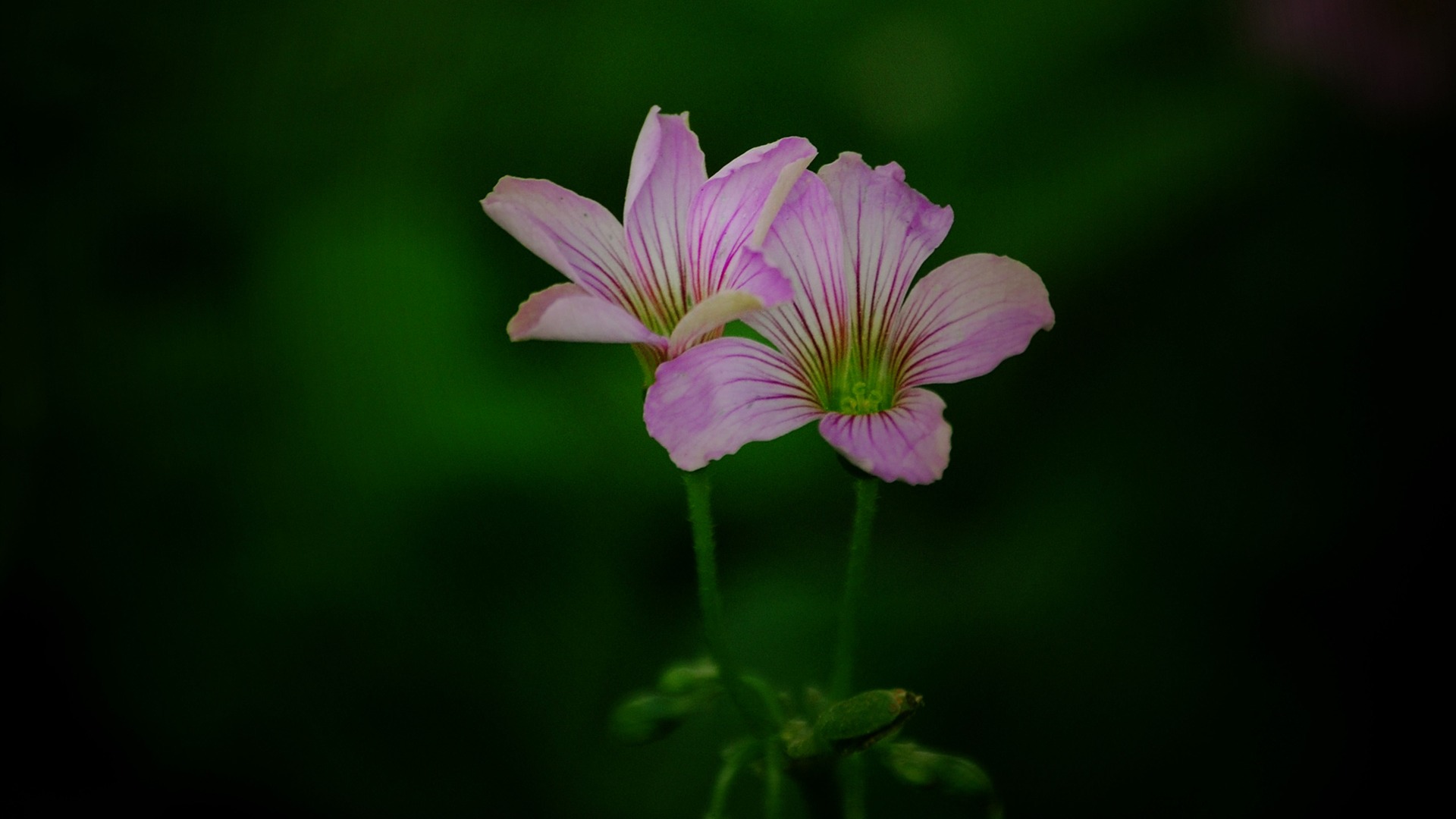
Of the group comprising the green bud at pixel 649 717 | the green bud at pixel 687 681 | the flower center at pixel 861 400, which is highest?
the flower center at pixel 861 400

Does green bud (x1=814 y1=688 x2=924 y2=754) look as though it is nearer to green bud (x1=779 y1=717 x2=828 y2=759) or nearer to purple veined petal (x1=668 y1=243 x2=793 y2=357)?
green bud (x1=779 y1=717 x2=828 y2=759)

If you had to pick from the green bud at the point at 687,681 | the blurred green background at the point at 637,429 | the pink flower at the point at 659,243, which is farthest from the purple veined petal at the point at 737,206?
the blurred green background at the point at 637,429

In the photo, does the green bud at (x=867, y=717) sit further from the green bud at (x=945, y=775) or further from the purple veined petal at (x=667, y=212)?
the purple veined petal at (x=667, y=212)

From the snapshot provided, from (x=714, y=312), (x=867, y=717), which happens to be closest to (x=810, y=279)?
(x=714, y=312)

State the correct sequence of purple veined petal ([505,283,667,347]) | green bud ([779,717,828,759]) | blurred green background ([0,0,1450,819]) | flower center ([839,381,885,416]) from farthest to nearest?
blurred green background ([0,0,1450,819]), flower center ([839,381,885,416]), green bud ([779,717,828,759]), purple veined petal ([505,283,667,347])

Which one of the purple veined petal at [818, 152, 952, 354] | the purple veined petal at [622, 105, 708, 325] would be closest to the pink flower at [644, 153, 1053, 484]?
the purple veined petal at [818, 152, 952, 354]

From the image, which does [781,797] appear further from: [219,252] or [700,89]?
[219,252]
